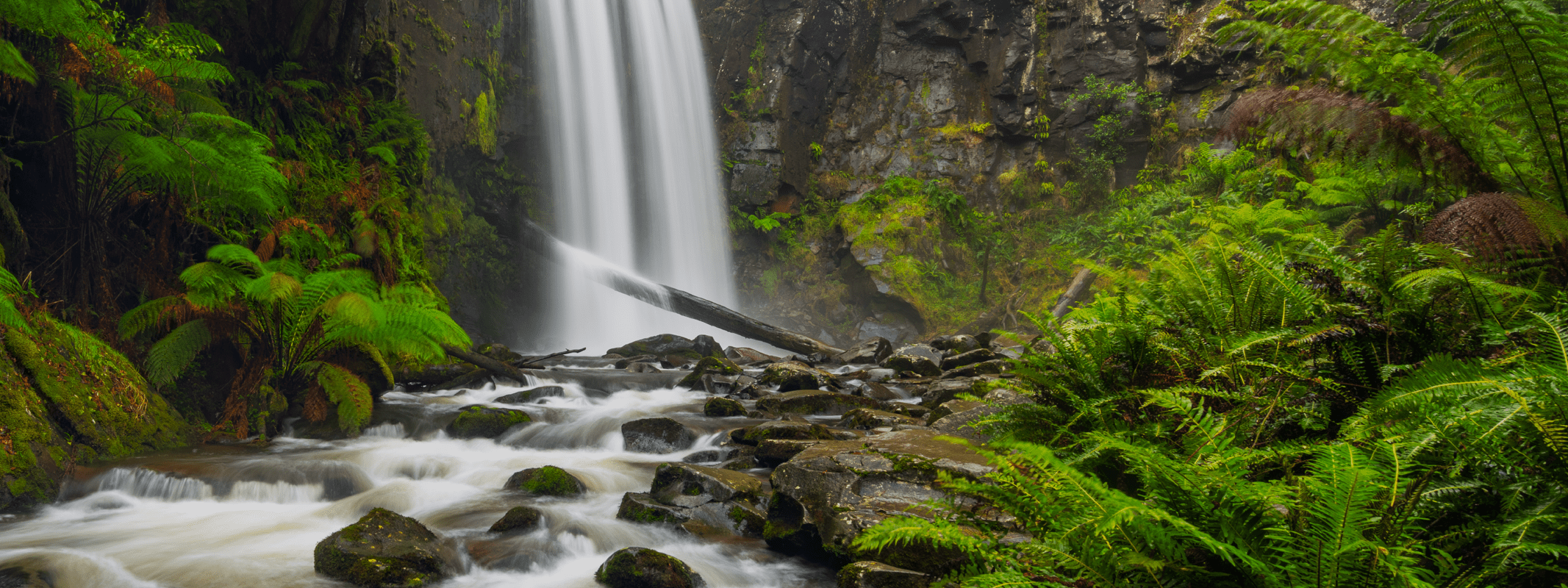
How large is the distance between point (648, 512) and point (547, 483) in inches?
42.9

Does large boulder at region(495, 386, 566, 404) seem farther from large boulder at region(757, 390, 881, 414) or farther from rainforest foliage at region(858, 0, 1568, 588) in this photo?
rainforest foliage at region(858, 0, 1568, 588)

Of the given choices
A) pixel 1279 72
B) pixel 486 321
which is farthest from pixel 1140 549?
pixel 1279 72

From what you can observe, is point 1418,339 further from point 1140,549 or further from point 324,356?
point 324,356

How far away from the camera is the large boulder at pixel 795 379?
336 inches

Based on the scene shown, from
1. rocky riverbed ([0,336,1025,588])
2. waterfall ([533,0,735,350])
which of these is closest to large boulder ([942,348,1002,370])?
rocky riverbed ([0,336,1025,588])

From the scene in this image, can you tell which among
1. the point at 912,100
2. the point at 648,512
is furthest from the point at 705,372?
A: the point at 912,100

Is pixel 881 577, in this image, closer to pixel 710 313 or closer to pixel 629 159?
pixel 710 313

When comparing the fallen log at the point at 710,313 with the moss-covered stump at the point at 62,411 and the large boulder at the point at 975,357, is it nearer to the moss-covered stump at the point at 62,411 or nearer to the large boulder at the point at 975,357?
the large boulder at the point at 975,357

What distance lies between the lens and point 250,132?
5762mm

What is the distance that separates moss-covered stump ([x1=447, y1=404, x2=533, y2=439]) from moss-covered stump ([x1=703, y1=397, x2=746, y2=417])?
177 cm

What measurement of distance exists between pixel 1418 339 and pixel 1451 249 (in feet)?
1.55

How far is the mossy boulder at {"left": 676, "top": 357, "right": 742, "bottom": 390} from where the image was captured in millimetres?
9281

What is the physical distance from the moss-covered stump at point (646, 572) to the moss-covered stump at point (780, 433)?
6.07 feet

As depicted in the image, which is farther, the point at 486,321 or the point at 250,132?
the point at 486,321
